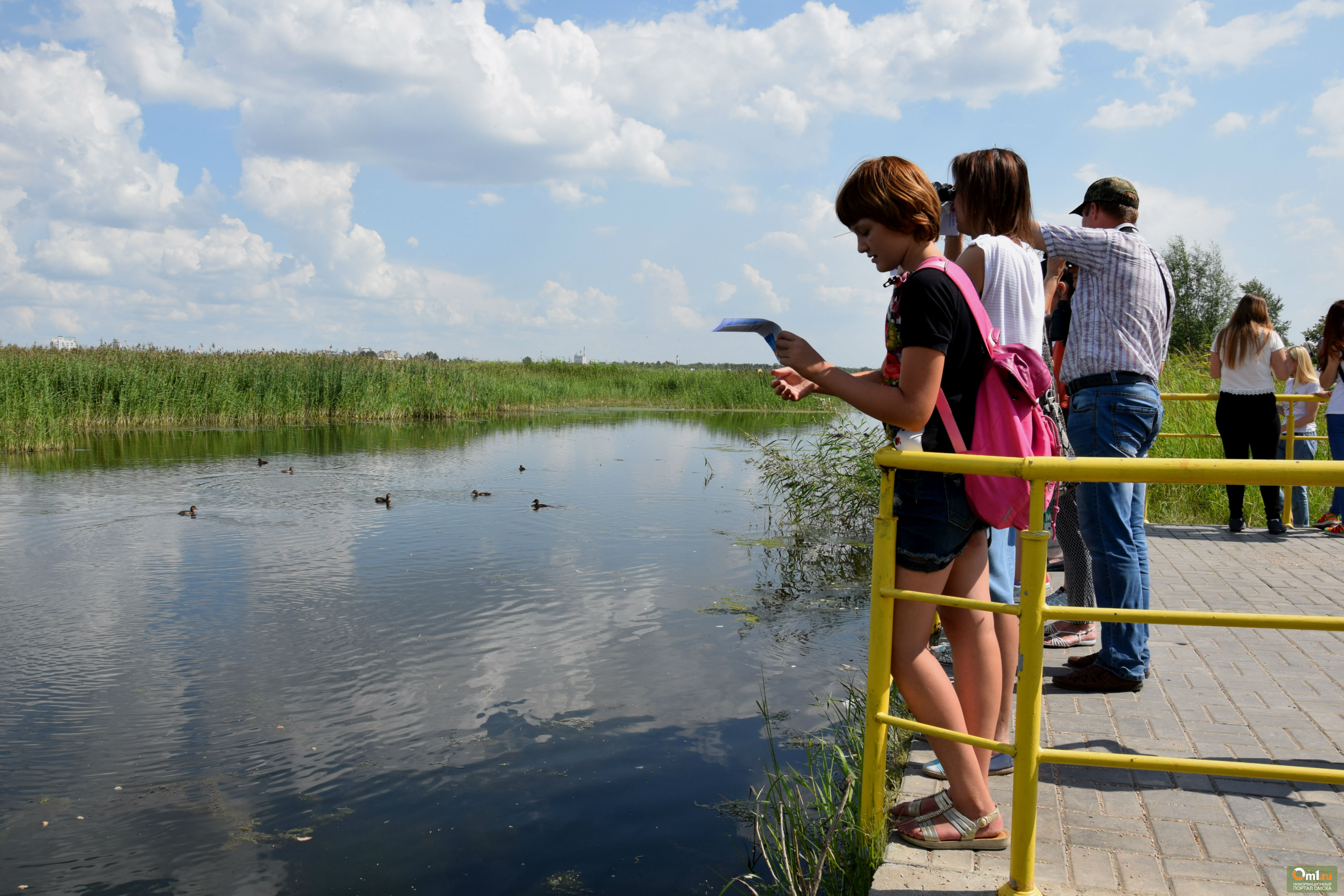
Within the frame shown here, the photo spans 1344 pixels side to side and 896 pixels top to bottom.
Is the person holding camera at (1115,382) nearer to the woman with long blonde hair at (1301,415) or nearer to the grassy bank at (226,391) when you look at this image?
the woman with long blonde hair at (1301,415)

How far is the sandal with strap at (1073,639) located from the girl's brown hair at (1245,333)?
141 inches

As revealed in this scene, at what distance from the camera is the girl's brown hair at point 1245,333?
687cm

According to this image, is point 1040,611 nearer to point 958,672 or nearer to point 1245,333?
point 958,672

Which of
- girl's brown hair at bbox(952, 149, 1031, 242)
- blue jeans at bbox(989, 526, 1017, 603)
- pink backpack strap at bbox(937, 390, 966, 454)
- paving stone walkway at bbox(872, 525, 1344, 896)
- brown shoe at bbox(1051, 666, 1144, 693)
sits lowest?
paving stone walkway at bbox(872, 525, 1344, 896)

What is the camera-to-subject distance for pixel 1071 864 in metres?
2.41

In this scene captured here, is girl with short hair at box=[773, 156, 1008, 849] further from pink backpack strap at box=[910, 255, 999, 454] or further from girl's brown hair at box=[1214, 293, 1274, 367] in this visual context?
girl's brown hair at box=[1214, 293, 1274, 367]

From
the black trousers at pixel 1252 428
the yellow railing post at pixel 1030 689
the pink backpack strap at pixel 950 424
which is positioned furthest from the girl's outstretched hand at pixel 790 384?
the black trousers at pixel 1252 428

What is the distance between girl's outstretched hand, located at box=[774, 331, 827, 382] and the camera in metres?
2.34

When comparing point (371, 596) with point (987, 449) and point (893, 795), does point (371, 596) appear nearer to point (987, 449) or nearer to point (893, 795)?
point (893, 795)

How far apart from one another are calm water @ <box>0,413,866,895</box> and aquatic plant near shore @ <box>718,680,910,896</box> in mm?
154

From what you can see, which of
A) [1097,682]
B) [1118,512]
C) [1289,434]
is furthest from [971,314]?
[1289,434]

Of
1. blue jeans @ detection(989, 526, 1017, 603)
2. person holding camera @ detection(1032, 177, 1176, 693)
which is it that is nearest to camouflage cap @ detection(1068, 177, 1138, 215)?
person holding camera @ detection(1032, 177, 1176, 693)

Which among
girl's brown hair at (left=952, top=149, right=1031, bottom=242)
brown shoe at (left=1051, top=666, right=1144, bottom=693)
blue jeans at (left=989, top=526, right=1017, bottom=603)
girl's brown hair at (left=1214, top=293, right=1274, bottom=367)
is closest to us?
girl's brown hair at (left=952, top=149, right=1031, bottom=242)

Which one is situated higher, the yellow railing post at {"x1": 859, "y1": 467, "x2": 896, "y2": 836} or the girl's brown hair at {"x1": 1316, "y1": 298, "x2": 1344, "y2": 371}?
the girl's brown hair at {"x1": 1316, "y1": 298, "x2": 1344, "y2": 371}
